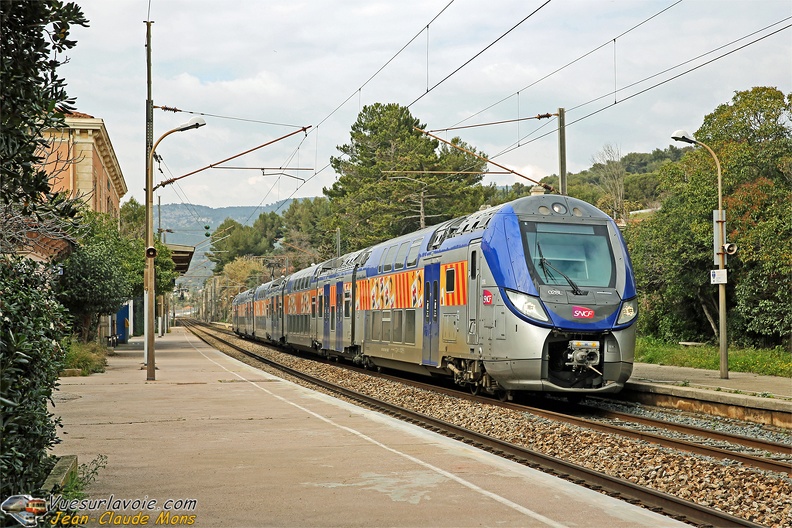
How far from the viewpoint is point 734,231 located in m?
30.8

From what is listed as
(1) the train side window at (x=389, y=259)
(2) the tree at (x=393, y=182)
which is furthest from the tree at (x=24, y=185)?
(2) the tree at (x=393, y=182)

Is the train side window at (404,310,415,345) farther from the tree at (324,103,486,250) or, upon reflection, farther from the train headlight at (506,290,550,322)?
the tree at (324,103,486,250)

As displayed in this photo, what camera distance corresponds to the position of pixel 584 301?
15141 millimetres

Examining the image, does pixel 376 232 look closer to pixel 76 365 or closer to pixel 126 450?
pixel 76 365

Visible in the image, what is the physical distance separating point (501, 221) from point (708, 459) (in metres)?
6.47

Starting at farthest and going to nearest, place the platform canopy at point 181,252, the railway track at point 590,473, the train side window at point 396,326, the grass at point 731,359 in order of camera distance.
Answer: the platform canopy at point 181,252 → the grass at point 731,359 → the train side window at point 396,326 → the railway track at point 590,473

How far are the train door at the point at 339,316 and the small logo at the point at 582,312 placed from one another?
1529 cm

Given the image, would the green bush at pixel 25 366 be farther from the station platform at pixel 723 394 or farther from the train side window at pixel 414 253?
the train side window at pixel 414 253

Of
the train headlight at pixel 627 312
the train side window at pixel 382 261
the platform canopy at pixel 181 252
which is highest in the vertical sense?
the platform canopy at pixel 181 252

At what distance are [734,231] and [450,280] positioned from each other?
16648 millimetres

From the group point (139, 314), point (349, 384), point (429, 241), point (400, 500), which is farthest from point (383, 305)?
point (139, 314)

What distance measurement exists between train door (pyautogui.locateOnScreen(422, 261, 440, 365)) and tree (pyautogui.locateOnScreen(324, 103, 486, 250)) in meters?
30.8

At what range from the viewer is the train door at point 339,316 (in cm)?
2958

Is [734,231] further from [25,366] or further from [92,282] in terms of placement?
[25,366]
